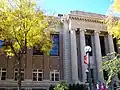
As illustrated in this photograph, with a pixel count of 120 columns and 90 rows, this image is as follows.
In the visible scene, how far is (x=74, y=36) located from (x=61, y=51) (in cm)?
277

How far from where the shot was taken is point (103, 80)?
95.6 ft

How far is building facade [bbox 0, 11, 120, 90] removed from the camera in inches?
1067

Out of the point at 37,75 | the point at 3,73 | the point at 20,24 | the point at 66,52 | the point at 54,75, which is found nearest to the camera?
the point at 20,24

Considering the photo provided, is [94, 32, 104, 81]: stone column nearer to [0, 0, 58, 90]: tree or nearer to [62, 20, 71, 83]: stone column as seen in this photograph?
[62, 20, 71, 83]: stone column

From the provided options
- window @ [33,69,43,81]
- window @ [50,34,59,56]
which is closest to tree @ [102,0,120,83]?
window @ [50,34,59,56]

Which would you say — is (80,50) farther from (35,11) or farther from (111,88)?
(35,11)

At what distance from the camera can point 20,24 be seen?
2017 cm

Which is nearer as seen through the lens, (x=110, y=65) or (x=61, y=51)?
(x=110, y=65)

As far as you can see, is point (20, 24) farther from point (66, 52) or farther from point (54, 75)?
point (66, 52)

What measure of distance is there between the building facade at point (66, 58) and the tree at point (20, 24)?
5696 mm

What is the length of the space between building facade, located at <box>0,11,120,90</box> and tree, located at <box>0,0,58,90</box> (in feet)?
A: 18.7

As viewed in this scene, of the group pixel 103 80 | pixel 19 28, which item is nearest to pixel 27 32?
pixel 19 28

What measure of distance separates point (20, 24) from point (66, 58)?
1100cm

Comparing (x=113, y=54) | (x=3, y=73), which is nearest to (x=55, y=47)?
(x=3, y=73)
